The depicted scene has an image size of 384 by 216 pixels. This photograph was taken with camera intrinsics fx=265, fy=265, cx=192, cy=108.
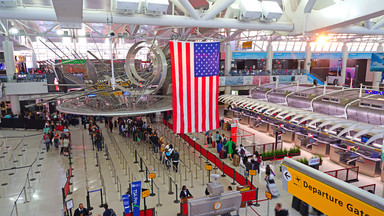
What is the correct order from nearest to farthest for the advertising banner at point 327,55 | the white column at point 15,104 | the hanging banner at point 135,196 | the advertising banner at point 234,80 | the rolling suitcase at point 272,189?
the hanging banner at point 135,196
the rolling suitcase at point 272,189
the white column at point 15,104
the advertising banner at point 234,80
the advertising banner at point 327,55

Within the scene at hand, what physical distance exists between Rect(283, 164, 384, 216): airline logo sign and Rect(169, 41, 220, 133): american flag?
311 cm

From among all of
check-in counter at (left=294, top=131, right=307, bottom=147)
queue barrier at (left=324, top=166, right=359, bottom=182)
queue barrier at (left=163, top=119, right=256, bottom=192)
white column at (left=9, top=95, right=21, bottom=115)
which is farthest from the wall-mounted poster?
white column at (left=9, top=95, right=21, bottom=115)

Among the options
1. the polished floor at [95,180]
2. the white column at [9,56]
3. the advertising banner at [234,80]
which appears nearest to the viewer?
the polished floor at [95,180]

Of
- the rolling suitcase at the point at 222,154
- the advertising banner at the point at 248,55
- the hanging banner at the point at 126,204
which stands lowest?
the rolling suitcase at the point at 222,154

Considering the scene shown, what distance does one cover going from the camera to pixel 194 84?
8.39m

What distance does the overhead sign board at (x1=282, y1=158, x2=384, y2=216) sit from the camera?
15.7 feet

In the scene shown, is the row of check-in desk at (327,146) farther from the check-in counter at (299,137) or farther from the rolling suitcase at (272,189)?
the rolling suitcase at (272,189)

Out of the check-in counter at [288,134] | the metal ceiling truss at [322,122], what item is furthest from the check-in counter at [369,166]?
the check-in counter at [288,134]

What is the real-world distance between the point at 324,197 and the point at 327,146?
10925 mm

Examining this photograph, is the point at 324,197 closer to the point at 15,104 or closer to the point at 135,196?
the point at 135,196

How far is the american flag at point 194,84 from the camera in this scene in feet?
26.2

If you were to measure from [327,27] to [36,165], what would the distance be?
52.0 feet

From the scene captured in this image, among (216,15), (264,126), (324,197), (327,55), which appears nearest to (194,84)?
(324,197)

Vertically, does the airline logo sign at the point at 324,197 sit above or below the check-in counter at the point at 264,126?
above
